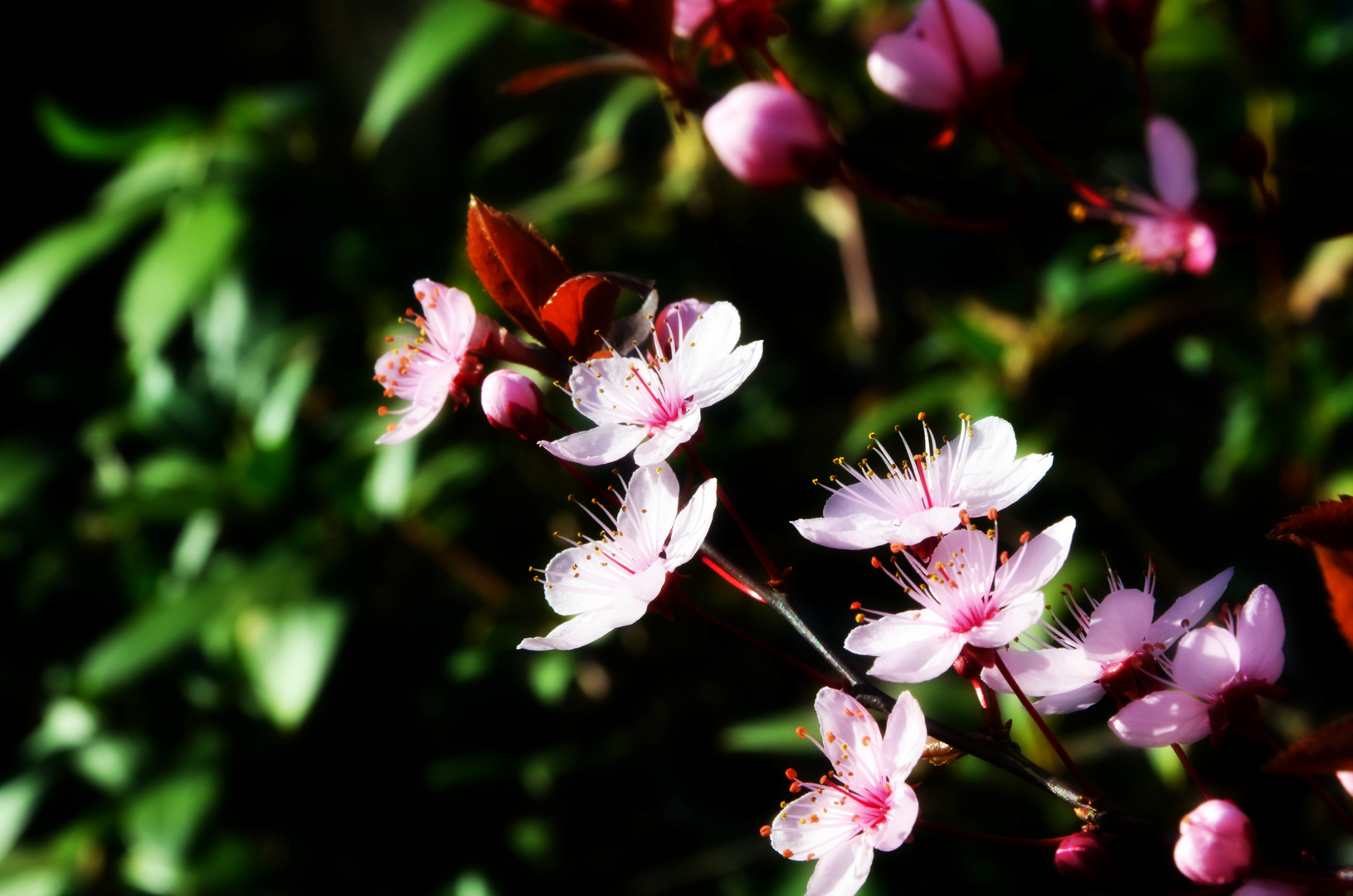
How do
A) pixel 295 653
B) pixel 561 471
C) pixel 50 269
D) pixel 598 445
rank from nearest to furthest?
pixel 598 445 → pixel 295 653 → pixel 561 471 → pixel 50 269

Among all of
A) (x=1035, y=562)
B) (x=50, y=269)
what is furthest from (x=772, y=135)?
(x=50, y=269)

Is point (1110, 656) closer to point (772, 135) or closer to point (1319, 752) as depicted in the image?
point (1319, 752)

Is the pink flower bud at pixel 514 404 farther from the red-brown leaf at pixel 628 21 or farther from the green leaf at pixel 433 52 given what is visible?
the green leaf at pixel 433 52

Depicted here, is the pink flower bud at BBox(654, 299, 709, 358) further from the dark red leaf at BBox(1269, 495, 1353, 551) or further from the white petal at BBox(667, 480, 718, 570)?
the dark red leaf at BBox(1269, 495, 1353, 551)

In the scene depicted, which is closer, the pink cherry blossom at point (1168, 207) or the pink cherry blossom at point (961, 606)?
the pink cherry blossom at point (961, 606)

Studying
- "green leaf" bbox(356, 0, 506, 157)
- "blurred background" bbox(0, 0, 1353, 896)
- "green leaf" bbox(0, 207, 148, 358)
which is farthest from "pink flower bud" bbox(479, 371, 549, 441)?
"green leaf" bbox(0, 207, 148, 358)

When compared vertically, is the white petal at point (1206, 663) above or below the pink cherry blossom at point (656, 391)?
below

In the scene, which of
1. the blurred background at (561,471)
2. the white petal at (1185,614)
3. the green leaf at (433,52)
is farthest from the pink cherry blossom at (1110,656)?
the green leaf at (433,52)
